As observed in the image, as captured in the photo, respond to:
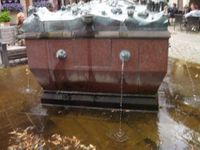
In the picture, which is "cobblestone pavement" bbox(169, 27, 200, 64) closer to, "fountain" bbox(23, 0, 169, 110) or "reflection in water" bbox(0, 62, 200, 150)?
"reflection in water" bbox(0, 62, 200, 150)

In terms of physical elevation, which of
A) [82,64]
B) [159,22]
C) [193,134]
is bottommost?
[193,134]

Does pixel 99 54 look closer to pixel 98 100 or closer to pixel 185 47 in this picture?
pixel 98 100

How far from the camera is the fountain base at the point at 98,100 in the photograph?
17.0 feet

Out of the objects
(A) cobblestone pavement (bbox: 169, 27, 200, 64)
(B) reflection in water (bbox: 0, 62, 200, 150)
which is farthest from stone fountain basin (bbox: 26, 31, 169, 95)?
(A) cobblestone pavement (bbox: 169, 27, 200, 64)

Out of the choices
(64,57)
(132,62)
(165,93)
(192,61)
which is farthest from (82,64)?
(192,61)

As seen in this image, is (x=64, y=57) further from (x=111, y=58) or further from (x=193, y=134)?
(x=193, y=134)

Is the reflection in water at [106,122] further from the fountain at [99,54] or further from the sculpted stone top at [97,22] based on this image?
the sculpted stone top at [97,22]

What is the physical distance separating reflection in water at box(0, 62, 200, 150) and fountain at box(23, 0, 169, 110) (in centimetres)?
32

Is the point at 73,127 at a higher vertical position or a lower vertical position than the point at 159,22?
lower

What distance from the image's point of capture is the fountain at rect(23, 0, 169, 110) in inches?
191

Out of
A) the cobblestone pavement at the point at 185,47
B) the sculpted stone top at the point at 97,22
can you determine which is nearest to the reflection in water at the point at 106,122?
the sculpted stone top at the point at 97,22

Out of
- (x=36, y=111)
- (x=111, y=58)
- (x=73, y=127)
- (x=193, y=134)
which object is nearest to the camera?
(x=193, y=134)

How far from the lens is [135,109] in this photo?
206 inches

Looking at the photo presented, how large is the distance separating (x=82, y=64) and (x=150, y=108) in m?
1.48
